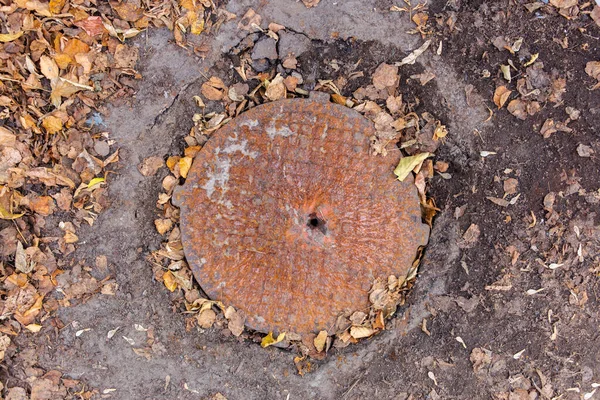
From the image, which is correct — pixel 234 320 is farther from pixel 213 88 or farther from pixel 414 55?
pixel 414 55

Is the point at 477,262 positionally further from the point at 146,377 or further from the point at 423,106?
the point at 146,377

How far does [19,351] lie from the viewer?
5.63 feet

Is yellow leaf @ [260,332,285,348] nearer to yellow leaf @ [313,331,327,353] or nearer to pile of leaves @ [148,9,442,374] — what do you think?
pile of leaves @ [148,9,442,374]

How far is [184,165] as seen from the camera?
1669 mm

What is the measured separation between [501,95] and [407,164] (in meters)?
0.44

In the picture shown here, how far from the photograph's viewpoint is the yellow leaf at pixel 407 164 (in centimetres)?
163

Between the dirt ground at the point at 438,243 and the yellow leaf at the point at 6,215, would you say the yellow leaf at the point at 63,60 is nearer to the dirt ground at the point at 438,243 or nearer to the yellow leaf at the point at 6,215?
the dirt ground at the point at 438,243

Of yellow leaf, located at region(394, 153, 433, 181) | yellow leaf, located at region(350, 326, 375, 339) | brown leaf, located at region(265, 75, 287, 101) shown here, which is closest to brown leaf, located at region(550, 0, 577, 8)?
yellow leaf, located at region(394, 153, 433, 181)

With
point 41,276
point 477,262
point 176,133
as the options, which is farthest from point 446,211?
point 41,276

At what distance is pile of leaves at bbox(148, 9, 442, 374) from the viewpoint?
1.67 meters

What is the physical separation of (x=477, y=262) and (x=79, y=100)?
160cm

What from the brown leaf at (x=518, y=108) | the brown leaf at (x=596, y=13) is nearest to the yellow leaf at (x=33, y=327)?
the brown leaf at (x=518, y=108)

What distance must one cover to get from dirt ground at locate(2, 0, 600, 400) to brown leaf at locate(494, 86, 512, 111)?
2cm

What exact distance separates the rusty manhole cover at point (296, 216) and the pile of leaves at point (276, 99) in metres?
0.04
